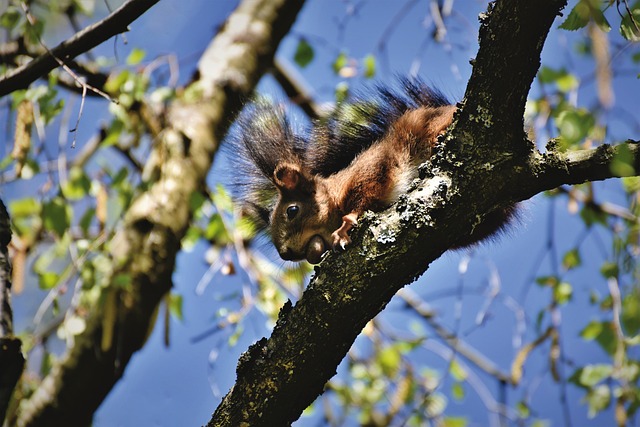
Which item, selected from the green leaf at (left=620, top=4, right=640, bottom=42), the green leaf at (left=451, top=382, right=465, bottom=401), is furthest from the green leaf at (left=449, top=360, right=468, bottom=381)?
the green leaf at (left=620, top=4, right=640, bottom=42)

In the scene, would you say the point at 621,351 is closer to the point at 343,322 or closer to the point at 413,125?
the point at 413,125

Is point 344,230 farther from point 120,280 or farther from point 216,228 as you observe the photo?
point 216,228

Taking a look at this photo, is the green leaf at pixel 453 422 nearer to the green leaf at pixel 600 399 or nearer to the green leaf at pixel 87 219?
the green leaf at pixel 600 399

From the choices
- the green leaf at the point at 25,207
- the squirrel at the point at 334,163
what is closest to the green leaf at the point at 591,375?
the squirrel at the point at 334,163

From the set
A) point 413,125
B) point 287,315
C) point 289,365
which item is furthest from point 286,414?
point 413,125

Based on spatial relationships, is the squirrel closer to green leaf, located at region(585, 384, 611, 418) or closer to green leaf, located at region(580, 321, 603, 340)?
green leaf, located at region(580, 321, 603, 340)

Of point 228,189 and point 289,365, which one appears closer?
point 289,365

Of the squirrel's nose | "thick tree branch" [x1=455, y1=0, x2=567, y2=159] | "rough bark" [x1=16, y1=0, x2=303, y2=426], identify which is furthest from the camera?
"rough bark" [x1=16, y1=0, x2=303, y2=426]

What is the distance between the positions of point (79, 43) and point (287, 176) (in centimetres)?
102

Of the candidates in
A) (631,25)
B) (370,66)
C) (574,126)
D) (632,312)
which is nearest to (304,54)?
(370,66)

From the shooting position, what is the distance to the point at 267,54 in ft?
14.4

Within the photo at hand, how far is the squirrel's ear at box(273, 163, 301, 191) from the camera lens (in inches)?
108

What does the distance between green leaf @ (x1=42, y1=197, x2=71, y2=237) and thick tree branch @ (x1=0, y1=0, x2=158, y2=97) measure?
1293 mm

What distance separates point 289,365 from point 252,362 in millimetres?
95
